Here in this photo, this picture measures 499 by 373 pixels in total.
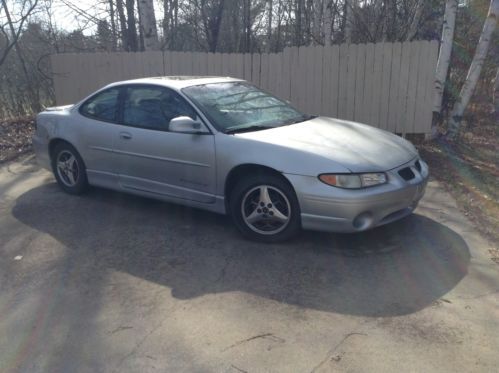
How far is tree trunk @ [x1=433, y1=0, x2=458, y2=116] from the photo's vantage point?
808cm

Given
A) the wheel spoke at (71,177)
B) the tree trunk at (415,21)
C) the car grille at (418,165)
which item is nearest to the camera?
the car grille at (418,165)

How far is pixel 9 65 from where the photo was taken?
13930 millimetres

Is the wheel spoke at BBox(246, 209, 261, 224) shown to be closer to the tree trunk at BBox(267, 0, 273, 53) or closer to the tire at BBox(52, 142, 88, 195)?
the tire at BBox(52, 142, 88, 195)

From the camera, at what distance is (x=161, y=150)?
5031 millimetres

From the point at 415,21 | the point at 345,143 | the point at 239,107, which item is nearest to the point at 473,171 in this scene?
the point at 345,143

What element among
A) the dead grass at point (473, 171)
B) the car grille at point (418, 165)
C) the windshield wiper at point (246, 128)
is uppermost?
the windshield wiper at point (246, 128)

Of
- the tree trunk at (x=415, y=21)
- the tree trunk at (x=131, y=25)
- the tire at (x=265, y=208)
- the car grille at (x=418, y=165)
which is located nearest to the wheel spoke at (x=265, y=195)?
the tire at (x=265, y=208)

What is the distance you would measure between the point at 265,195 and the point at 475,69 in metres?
5.86

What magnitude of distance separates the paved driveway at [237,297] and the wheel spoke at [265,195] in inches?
16.9

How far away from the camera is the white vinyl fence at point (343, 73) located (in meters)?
8.27

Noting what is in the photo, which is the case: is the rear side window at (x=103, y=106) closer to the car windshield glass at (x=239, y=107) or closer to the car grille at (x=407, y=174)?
the car windshield glass at (x=239, y=107)

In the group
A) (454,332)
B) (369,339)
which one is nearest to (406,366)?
(369,339)

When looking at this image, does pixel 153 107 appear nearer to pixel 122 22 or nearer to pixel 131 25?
pixel 131 25

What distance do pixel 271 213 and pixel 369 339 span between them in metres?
1.66
